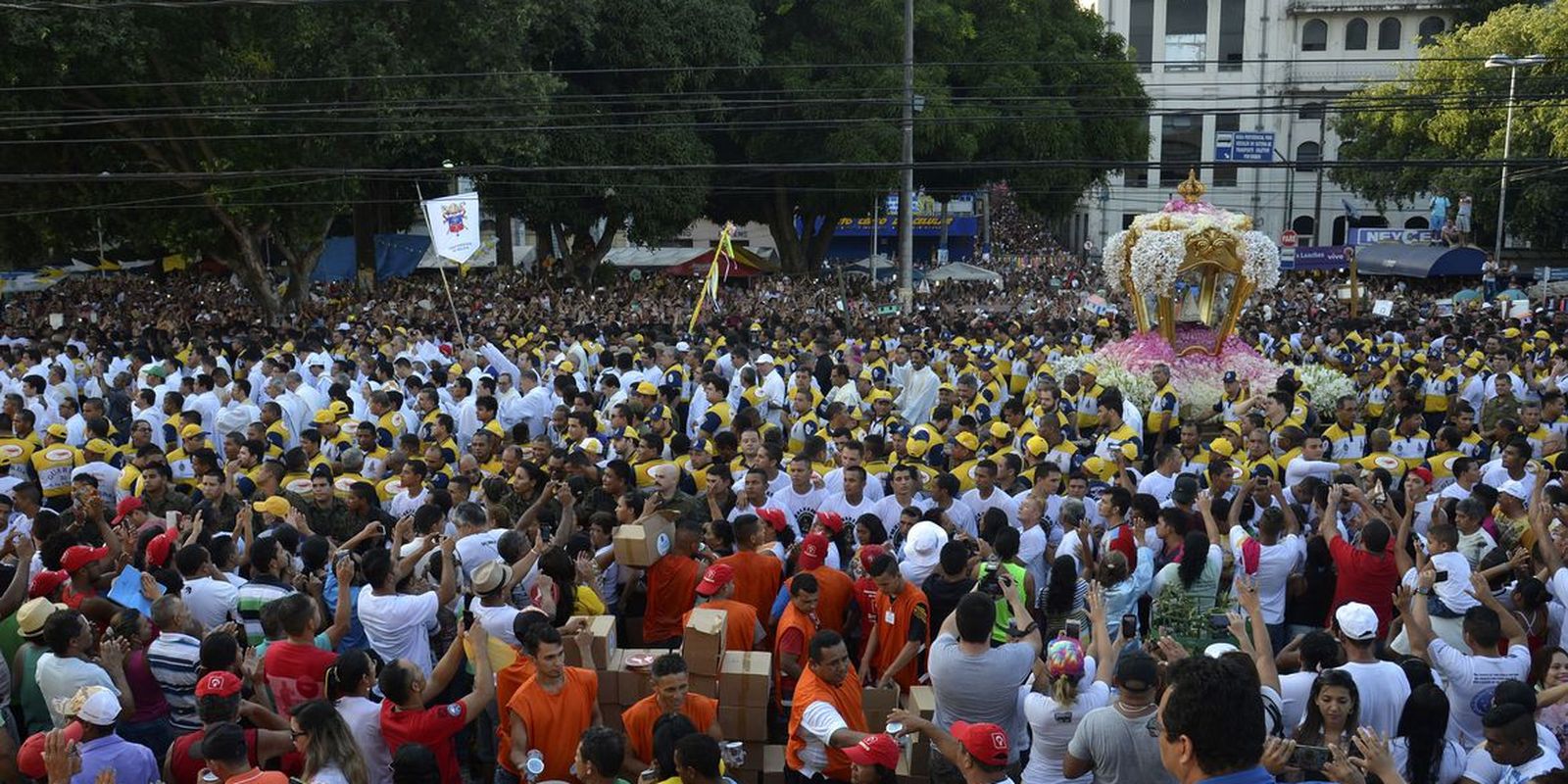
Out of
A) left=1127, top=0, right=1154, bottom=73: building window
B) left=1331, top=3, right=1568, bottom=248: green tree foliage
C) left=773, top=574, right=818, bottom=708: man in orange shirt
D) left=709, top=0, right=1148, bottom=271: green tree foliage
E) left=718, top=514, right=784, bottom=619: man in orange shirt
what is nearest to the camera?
left=773, top=574, right=818, bottom=708: man in orange shirt

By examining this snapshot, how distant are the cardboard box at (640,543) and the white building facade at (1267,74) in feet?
166

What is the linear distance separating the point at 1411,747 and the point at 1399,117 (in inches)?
1653

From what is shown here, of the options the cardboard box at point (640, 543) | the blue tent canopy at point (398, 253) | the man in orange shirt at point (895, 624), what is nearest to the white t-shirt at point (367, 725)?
the cardboard box at point (640, 543)

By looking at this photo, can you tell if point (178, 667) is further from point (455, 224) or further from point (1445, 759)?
point (455, 224)

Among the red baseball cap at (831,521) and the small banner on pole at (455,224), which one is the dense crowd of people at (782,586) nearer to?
the red baseball cap at (831,521)

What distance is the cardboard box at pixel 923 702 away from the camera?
18.8 ft

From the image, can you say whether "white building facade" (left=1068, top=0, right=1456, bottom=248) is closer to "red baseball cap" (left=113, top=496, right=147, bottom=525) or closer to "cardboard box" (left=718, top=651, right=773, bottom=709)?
"red baseball cap" (left=113, top=496, right=147, bottom=525)

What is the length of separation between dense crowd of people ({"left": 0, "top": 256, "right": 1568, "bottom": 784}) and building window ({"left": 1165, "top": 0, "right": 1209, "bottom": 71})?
45.7 m

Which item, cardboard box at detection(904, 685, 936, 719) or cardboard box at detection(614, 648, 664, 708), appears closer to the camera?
cardboard box at detection(904, 685, 936, 719)

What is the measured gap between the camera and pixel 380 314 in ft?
82.6

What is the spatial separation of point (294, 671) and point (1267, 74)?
186ft

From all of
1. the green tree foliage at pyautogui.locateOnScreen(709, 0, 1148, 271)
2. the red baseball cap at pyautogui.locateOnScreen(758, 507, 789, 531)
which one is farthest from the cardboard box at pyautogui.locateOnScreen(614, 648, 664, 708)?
the green tree foliage at pyautogui.locateOnScreen(709, 0, 1148, 271)

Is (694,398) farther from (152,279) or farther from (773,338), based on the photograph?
(152,279)

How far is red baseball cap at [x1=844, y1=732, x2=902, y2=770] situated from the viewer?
16.9 ft
